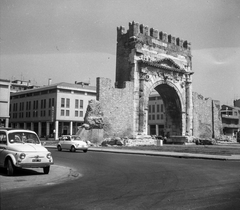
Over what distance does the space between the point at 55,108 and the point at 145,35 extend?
36.0 metres

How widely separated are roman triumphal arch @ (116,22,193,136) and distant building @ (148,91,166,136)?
37.6 meters

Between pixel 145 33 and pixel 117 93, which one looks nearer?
pixel 117 93

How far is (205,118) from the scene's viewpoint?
3869 centimetres

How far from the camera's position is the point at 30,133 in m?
10.2

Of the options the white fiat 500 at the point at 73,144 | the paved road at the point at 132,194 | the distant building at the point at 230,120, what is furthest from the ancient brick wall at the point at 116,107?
the distant building at the point at 230,120

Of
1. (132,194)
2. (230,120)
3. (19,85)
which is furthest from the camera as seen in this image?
(19,85)

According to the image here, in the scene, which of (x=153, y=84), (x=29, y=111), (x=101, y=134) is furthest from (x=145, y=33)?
(x=29, y=111)

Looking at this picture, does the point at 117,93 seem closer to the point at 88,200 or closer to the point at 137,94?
the point at 137,94

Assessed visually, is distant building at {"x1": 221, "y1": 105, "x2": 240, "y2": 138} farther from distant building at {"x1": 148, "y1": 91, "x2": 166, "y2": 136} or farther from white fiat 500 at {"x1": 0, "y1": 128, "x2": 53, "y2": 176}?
white fiat 500 at {"x1": 0, "y1": 128, "x2": 53, "y2": 176}

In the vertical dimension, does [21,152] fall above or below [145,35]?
below

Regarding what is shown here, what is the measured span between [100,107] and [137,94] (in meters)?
4.75

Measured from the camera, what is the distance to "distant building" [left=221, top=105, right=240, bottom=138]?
77525 millimetres

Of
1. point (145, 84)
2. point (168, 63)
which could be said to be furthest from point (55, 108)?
point (145, 84)

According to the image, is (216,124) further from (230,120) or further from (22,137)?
(230,120)
